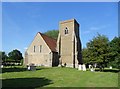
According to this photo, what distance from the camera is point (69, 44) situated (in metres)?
61.9

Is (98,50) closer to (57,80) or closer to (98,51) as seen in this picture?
(98,51)

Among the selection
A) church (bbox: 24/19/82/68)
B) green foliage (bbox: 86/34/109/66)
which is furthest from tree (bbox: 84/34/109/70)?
church (bbox: 24/19/82/68)

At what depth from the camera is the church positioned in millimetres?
59375

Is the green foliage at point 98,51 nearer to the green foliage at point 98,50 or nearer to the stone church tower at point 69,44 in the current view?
the green foliage at point 98,50

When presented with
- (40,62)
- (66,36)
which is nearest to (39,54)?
(40,62)

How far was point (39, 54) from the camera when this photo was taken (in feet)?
199

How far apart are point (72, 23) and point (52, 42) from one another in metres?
8.42

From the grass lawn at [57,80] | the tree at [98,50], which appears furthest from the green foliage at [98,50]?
the grass lawn at [57,80]

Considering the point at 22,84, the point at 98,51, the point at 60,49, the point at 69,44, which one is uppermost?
the point at 69,44

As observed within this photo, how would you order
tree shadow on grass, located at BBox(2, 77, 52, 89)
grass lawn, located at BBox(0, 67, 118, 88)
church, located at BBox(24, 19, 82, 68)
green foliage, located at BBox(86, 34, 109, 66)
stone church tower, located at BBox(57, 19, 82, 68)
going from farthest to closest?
1. stone church tower, located at BBox(57, 19, 82, 68)
2. church, located at BBox(24, 19, 82, 68)
3. green foliage, located at BBox(86, 34, 109, 66)
4. grass lawn, located at BBox(0, 67, 118, 88)
5. tree shadow on grass, located at BBox(2, 77, 52, 89)

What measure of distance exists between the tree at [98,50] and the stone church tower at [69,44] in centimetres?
2074

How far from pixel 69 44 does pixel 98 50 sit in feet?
80.8

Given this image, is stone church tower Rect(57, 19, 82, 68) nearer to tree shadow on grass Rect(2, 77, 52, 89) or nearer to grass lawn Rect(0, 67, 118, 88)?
grass lawn Rect(0, 67, 118, 88)

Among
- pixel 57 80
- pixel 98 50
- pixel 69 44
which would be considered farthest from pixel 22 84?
pixel 69 44
